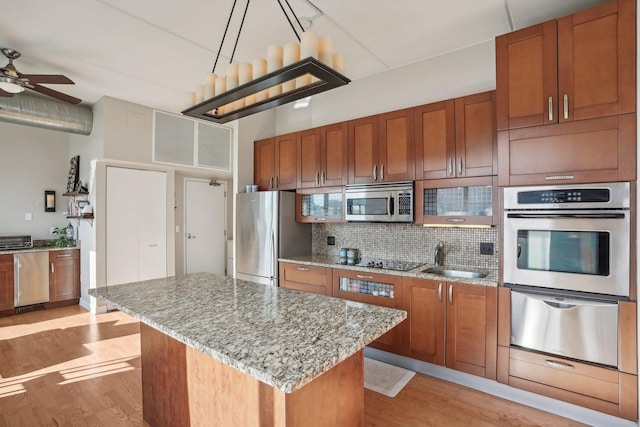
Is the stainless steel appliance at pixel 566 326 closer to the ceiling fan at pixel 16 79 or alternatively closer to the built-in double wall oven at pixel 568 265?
the built-in double wall oven at pixel 568 265

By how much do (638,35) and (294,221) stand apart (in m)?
3.20

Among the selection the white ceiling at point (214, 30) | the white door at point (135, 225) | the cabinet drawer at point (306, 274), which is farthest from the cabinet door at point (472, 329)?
the white door at point (135, 225)

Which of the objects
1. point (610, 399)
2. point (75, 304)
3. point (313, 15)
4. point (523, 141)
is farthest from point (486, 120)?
point (75, 304)

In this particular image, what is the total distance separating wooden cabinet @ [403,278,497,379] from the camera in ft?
7.99

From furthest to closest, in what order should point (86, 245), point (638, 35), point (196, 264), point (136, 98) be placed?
1. point (196, 264)
2. point (86, 245)
3. point (136, 98)
4. point (638, 35)

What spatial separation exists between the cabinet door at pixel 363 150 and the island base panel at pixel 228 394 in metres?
2.11

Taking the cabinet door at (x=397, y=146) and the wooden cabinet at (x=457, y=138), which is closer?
the wooden cabinet at (x=457, y=138)

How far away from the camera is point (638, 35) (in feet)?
6.21

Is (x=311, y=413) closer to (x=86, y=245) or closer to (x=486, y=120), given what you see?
(x=486, y=120)

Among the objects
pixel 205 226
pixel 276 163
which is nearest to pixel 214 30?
pixel 276 163

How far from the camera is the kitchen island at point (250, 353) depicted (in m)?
1.14

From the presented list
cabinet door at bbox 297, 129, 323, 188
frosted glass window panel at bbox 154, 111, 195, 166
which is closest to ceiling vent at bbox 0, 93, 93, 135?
frosted glass window panel at bbox 154, 111, 195, 166

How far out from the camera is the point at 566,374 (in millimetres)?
2129

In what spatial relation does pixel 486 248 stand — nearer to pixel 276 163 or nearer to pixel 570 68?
pixel 570 68
